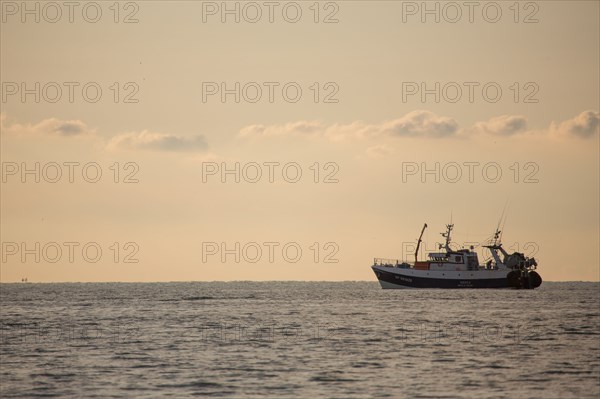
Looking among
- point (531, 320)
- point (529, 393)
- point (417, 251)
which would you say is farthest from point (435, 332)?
point (417, 251)

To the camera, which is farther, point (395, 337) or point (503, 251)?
point (503, 251)

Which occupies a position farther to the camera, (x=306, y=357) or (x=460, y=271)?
(x=460, y=271)

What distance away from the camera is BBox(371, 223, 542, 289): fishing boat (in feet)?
547

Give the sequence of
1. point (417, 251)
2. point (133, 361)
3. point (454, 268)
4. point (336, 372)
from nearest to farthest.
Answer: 1. point (336, 372)
2. point (133, 361)
3. point (454, 268)
4. point (417, 251)

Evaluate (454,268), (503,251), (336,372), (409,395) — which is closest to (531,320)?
(336,372)

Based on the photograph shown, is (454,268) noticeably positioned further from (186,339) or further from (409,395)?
(409,395)

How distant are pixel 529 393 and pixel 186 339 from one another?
34.5 meters

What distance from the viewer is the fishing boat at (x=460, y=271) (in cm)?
16662

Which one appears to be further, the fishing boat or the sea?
the fishing boat

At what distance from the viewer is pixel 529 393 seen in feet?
146

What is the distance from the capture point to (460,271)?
16675cm

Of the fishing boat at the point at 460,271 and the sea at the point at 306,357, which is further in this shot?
the fishing boat at the point at 460,271

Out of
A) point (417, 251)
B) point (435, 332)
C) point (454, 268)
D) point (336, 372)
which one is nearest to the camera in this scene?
point (336, 372)

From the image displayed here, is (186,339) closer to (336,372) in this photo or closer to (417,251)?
(336,372)
